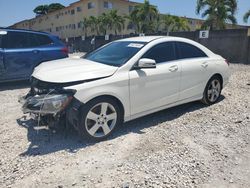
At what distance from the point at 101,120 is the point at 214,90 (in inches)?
118

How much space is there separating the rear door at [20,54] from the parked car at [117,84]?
10.3ft

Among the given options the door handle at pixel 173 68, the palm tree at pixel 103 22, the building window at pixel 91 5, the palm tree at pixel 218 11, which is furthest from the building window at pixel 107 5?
the door handle at pixel 173 68

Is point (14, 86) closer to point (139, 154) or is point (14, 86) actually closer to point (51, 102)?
Result: point (51, 102)

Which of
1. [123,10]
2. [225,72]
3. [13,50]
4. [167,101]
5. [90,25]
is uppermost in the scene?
[123,10]

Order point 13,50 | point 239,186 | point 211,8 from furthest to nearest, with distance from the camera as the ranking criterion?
1. point 211,8
2. point 13,50
3. point 239,186

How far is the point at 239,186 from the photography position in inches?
102

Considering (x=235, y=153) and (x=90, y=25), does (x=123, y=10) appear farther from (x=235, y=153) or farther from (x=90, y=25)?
(x=235, y=153)

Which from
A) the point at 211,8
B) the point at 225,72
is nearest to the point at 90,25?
the point at 211,8

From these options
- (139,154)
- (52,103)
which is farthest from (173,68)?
(52,103)

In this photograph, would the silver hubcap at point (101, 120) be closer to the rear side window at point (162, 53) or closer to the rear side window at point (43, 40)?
the rear side window at point (162, 53)

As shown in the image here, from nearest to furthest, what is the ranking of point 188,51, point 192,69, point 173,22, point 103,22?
point 192,69 < point 188,51 < point 103,22 < point 173,22

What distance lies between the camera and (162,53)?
13.9 feet

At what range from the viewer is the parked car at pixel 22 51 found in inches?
260

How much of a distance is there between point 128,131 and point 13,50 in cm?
476
